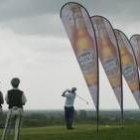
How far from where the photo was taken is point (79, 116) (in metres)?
47.7

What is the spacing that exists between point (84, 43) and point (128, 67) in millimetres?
8145

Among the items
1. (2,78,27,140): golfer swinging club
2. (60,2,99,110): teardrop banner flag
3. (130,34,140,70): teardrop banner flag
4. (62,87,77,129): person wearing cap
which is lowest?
(2,78,27,140): golfer swinging club

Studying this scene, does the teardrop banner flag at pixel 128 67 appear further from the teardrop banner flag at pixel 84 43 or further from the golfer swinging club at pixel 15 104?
the golfer swinging club at pixel 15 104

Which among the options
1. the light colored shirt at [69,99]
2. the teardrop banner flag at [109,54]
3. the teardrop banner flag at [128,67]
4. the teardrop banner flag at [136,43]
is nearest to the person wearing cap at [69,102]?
the light colored shirt at [69,99]

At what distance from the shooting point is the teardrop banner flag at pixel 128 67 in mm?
35188

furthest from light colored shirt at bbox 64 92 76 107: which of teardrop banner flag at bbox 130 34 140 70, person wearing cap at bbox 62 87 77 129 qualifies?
teardrop banner flag at bbox 130 34 140 70

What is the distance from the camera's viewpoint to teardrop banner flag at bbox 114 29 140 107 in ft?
115

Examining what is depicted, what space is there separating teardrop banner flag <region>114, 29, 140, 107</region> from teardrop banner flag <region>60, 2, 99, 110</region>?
23.6 ft

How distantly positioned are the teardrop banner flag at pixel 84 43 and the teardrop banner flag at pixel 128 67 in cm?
719

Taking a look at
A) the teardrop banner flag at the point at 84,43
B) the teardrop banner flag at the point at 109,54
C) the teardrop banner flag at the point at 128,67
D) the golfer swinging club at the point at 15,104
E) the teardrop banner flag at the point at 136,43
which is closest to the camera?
the golfer swinging club at the point at 15,104

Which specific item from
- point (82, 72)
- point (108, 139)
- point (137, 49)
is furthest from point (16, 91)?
point (137, 49)

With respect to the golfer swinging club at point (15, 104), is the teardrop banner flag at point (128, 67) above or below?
above

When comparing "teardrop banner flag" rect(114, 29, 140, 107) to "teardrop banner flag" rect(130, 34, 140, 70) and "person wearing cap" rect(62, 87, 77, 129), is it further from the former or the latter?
"person wearing cap" rect(62, 87, 77, 129)

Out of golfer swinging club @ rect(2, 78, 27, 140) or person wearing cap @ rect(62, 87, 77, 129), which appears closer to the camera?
golfer swinging club @ rect(2, 78, 27, 140)
